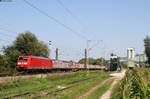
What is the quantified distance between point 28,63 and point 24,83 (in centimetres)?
1726

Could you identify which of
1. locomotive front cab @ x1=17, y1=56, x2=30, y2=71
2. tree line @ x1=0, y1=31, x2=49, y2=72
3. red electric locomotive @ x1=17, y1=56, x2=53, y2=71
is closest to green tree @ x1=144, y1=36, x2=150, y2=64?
tree line @ x1=0, y1=31, x2=49, y2=72

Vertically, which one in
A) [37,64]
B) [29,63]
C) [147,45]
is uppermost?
[147,45]

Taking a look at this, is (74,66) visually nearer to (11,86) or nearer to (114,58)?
(114,58)

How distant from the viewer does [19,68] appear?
185 feet

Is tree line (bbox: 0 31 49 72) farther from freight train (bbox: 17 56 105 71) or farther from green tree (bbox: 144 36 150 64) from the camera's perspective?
green tree (bbox: 144 36 150 64)

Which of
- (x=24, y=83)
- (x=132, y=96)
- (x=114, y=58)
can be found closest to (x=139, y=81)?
(x=132, y=96)

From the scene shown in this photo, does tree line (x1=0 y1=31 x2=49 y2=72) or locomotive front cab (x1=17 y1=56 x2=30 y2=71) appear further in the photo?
tree line (x1=0 y1=31 x2=49 y2=72)

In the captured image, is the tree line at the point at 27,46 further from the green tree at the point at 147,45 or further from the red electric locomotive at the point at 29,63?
the green tree at the point at 147,45

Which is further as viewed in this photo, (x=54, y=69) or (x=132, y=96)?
(x=54, y=69)

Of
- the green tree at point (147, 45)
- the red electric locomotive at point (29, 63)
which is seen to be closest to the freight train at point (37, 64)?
the red electric locomotive at point (29, 63)

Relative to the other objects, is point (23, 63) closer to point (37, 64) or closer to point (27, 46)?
point (37, 64)

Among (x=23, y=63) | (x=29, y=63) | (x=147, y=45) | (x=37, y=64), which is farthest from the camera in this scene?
(x=147, y=45)

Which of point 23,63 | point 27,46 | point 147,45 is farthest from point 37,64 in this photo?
point 147,45

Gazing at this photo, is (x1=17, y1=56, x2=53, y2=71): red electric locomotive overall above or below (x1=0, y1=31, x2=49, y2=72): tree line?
below
